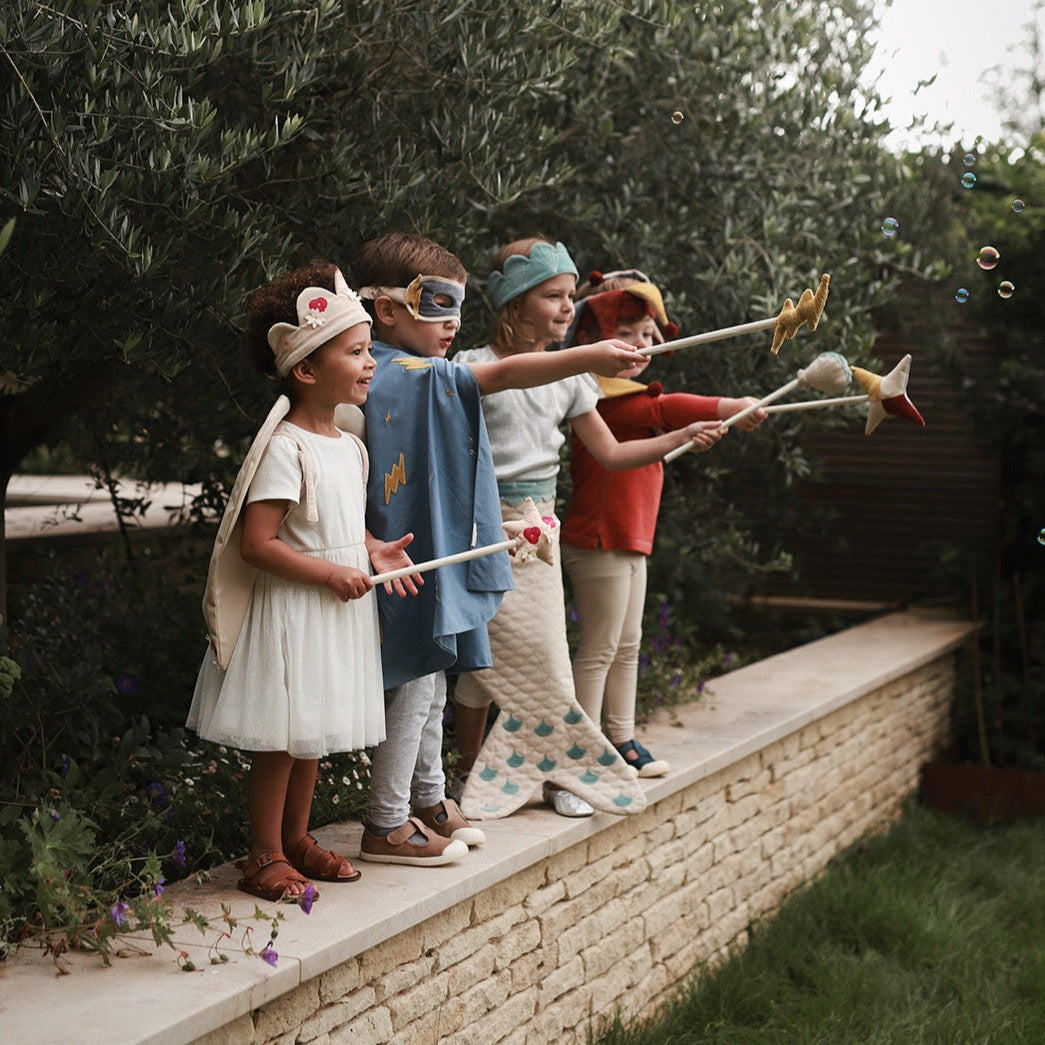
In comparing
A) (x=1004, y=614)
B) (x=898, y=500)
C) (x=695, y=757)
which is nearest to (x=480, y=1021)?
(x=695, y=757)

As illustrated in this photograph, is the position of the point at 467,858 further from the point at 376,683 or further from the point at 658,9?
the point at 658,9

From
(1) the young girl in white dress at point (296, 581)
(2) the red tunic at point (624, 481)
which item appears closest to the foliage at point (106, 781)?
(1) the young girl in white dress at point (296, 581)

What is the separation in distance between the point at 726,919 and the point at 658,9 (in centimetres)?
326

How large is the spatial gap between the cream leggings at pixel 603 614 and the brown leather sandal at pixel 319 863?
4.02 feet

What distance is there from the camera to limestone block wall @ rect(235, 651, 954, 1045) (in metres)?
3.20

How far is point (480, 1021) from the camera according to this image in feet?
11.8

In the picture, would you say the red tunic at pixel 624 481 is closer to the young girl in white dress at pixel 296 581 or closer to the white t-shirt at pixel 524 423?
the white t-shirt at pixel 524 423

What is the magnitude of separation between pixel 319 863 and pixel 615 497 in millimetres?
1534

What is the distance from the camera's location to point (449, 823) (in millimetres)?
3707

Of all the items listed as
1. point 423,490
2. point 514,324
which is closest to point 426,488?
point 423,490

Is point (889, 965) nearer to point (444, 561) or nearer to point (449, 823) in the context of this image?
point (449, 823)

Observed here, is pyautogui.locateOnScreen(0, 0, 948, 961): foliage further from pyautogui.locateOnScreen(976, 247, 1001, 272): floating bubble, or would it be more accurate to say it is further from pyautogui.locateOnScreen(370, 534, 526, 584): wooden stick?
pyautogui.locateOnScreen(370, 534, 526, 584): wooden stick

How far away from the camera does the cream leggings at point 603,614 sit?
4387 mm

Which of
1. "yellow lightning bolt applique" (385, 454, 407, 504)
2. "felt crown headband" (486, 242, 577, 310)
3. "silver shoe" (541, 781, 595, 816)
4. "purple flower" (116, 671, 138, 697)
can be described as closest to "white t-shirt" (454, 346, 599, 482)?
"felt crown headband" (486, 242, 577, 310)
